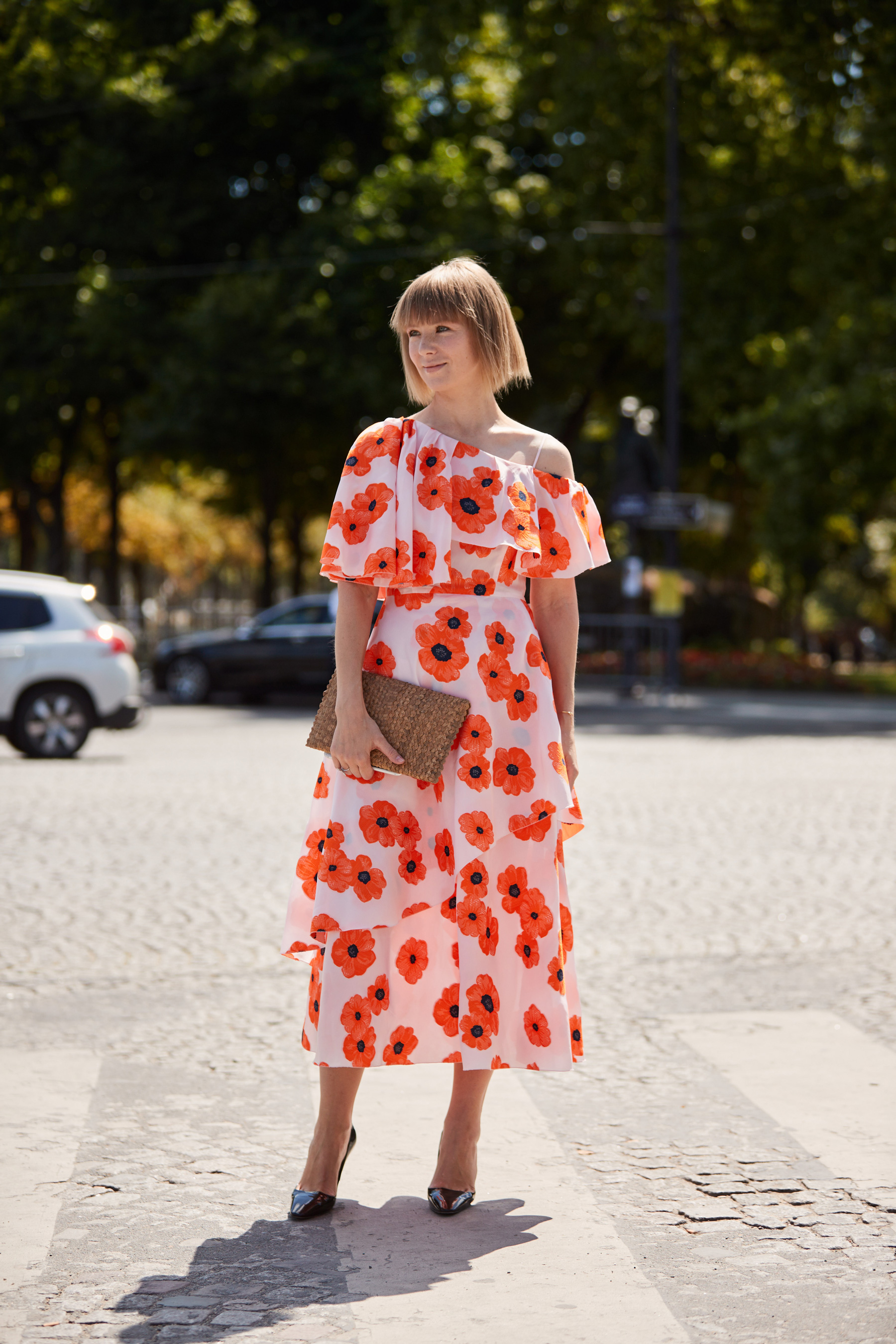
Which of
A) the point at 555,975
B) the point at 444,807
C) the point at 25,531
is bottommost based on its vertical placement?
the point at 555,975

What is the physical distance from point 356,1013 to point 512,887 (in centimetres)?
42

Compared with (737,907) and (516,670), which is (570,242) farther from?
(516,670)

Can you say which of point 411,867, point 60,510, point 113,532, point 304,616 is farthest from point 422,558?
point 60,510

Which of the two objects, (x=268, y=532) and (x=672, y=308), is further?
(x=268, y=532)

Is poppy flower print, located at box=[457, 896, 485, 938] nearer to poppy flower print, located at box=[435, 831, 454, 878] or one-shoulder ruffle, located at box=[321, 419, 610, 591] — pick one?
poppy flower print, located at box=[435, 831, 454, 878]

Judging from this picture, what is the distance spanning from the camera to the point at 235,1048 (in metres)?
4.89

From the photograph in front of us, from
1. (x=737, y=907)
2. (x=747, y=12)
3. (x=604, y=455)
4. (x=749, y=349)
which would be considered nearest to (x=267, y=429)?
(x=749, y=349)

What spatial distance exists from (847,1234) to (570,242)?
25821 mm

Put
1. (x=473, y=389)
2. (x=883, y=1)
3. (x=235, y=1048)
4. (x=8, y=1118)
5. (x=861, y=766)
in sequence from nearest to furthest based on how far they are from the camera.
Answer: (x=473, y=389)
(x=8, y=1118)
(x=235, y=1048)
(x=861, y=766)
(x=883, y=1)

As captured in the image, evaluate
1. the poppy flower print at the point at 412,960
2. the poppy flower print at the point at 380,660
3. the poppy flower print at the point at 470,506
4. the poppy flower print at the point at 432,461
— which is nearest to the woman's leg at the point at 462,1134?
the poppy flower print at the point at 412,960

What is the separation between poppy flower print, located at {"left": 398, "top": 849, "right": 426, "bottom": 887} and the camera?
3.54 m

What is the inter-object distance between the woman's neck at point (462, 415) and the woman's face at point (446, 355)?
0.03m

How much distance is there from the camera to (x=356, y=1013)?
3508 mm

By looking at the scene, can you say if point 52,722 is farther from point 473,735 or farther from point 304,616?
point 473,735
